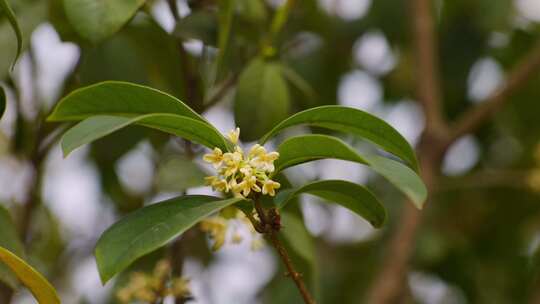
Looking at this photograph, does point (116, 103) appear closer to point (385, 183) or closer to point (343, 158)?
point (343, 158)

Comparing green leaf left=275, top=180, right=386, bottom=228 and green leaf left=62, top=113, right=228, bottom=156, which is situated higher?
green leaf left=62, top=113, right=228, bottom=156

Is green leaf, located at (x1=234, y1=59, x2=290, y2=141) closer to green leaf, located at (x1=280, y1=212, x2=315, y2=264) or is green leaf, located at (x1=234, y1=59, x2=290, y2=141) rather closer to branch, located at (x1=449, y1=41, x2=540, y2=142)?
green leaf, located at (x1=280, y1=212, x2=315, y2=264)

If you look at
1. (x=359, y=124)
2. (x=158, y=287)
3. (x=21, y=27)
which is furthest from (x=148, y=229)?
(x=21, y=27)

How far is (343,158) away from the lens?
616 mm

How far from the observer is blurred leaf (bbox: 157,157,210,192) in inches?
31.8

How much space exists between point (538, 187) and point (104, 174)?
32.2 inches

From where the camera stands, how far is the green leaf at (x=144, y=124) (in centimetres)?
59

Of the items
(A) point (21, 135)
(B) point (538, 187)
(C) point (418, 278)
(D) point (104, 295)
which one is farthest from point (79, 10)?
(C) point (418, 278)

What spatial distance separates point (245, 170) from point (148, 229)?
87 millimetres

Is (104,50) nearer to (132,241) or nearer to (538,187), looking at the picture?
(132,241)

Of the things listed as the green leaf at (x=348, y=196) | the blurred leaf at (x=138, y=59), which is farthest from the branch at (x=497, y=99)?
the green leaf at (x=348, y=196)

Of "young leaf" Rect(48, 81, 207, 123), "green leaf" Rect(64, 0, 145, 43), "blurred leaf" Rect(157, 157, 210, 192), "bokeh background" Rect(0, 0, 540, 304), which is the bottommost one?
"bokeh background" Rect(0, 0, 540, 304)

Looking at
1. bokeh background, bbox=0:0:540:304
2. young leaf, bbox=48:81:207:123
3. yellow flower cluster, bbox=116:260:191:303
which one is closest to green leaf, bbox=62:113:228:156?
young leaf, bbox=48:81:207:123

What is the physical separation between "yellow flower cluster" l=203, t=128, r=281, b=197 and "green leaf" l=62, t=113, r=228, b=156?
13 millimetres
